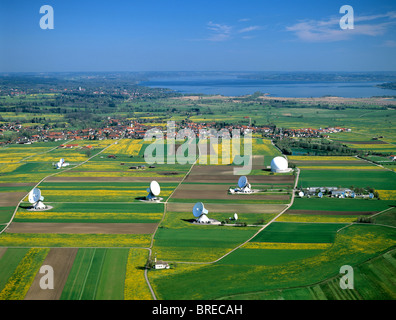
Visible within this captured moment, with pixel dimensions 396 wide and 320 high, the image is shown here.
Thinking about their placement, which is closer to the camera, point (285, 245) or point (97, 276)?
point (97, 276)

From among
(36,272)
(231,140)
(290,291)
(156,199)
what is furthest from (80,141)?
(290,291)

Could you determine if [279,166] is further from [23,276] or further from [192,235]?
[23,276]

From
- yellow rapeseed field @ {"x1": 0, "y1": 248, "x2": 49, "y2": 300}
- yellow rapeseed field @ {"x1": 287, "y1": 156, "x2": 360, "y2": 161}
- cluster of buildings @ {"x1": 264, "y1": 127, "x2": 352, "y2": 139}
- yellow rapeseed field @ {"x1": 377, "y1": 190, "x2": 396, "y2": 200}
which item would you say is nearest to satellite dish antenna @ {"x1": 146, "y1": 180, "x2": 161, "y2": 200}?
yellow rapeseed field @ {"x1": 0, "y1": 248, "x2": 49, "y2": 300}

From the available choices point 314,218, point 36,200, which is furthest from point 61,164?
point 314,218

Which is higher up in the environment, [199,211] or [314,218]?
[199,211]

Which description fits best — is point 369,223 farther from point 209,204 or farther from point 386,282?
point 209,204

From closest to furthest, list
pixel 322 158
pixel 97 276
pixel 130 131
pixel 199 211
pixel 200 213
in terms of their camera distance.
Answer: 1. pixel 97 276
2. pixel 200 213
3. pixel 199 211
4. pixel 322 158
5. pixel 130 131

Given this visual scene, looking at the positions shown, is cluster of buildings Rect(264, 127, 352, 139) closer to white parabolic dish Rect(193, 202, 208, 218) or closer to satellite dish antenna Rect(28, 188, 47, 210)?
white parabolic dish Rect(193, 202, 208, 218)

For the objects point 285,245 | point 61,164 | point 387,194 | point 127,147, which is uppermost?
point 127,147

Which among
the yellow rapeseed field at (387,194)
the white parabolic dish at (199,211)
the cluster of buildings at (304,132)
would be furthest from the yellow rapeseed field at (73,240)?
the cluster of buildings at (304,132)
